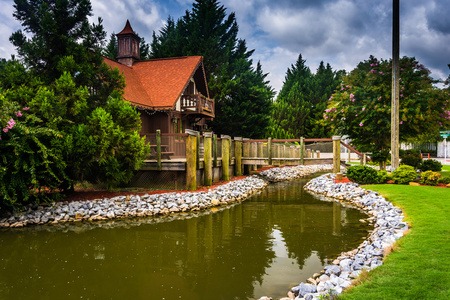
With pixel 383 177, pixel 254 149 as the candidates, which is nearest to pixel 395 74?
pixel 383 177

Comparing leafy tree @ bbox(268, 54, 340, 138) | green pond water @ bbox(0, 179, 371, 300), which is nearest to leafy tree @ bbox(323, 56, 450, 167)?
green pond water @ bbox(0, 179, 371, 300)

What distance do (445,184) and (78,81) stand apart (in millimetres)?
15124

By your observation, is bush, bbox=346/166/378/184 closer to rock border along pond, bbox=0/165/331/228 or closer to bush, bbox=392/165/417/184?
bush, bbox=392/165/417/184

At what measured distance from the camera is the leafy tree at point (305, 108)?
40.3m

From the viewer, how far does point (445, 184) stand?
13320 millimetres

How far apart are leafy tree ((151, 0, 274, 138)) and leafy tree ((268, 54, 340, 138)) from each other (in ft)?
21.5

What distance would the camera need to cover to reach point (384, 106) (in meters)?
16.5

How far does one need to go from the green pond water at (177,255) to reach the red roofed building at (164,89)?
32.7 ft

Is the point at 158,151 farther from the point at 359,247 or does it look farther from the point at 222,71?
the point at 222,71

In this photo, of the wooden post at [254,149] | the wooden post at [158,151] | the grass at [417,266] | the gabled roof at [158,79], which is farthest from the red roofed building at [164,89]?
the grass at [417,266]

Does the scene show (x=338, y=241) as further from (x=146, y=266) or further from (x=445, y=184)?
(x=445, y=184)

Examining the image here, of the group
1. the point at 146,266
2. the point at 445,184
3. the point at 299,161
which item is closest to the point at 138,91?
the point at 299,161

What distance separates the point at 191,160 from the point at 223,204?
87.7 inches

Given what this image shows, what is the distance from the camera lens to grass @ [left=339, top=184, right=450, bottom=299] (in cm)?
420
